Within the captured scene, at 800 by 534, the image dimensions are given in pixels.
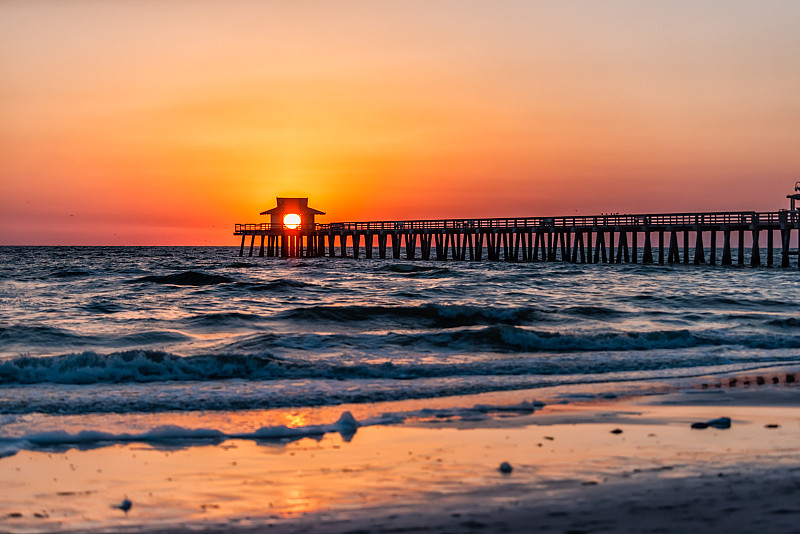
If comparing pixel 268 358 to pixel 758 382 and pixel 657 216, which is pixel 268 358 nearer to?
pixel 758 382

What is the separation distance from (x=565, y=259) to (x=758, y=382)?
4493 cm

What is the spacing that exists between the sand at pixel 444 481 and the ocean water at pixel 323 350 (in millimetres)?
918

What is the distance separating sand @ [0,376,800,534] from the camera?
4.93 meters

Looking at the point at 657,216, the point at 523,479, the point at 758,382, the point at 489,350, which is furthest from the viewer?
the point at 657,216

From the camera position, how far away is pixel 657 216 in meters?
47.7

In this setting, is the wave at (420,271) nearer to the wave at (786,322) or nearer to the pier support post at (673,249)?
the pier support post at (673,249)

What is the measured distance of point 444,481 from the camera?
5.86 metres

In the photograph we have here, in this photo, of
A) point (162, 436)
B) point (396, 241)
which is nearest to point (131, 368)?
point (162, 436)

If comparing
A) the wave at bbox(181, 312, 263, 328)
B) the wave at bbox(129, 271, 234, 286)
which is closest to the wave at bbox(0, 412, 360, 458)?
the wave at bbox(181, 312, 263, 328)

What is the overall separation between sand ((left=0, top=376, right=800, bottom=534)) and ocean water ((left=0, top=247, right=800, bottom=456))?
0.92 metres

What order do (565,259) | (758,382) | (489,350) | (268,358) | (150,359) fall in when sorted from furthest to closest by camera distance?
(565,259) → (489,350) → (268,358) → (150,359) → (758,382)

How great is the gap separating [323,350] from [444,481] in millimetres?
9375

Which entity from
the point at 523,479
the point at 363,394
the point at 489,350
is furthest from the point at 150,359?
the point at 523,479

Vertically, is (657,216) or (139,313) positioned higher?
(657,216)
